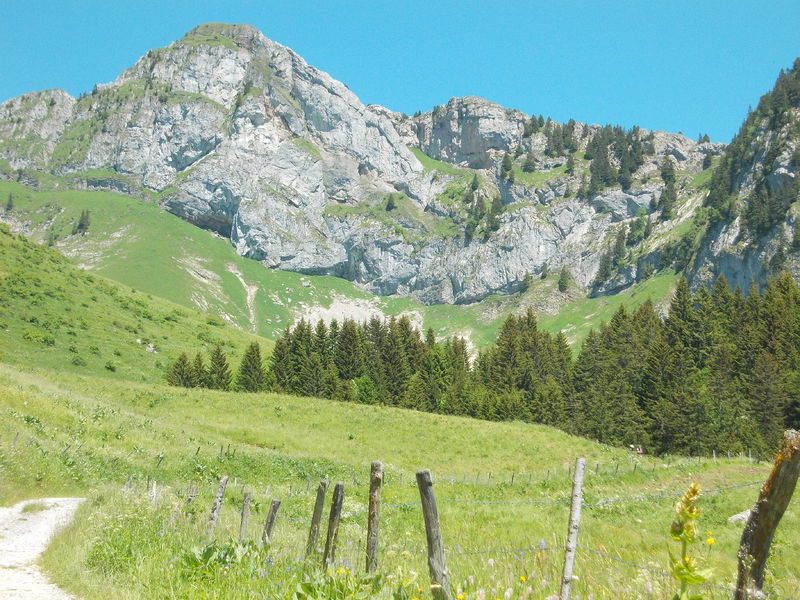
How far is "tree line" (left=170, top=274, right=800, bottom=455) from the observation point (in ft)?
204

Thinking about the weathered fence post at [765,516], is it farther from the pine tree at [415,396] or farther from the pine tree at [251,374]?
the pine tree at [415,396]

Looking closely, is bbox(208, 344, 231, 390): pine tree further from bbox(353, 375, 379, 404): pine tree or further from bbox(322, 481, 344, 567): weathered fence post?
bbox(322, 481, 344, 567): weathered fence post

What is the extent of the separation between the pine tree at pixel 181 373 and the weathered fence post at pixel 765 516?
7510 centimetres

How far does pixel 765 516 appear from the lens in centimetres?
409

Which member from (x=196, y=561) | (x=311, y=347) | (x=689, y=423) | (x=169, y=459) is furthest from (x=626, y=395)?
(x=196, y=561)

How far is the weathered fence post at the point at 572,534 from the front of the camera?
5.64 m

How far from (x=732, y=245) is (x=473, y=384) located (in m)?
141


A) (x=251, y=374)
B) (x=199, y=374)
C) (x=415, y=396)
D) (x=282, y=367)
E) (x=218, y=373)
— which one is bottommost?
(x=199, y=374)

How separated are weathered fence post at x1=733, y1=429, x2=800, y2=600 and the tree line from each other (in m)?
62.6

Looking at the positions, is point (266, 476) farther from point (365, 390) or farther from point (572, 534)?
point (365, 390)

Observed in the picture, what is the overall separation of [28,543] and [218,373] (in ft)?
223

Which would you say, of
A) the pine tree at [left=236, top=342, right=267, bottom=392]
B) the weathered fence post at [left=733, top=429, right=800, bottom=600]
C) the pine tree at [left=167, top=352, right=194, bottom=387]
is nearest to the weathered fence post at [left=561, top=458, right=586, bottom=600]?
the weathered fence post at [left=733, top=429, right=800, bottom=600]

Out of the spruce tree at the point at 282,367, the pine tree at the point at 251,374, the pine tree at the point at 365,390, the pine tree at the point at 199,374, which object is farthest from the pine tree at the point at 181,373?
the pine tree at the point at 365,390

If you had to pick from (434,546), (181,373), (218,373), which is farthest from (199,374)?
(434,546)
